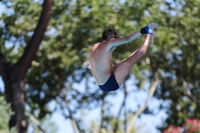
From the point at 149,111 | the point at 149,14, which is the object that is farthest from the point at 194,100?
the point at 149,14

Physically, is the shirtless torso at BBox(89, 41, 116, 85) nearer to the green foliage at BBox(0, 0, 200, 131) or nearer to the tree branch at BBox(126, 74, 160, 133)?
the green foliage at BBox(0, 0, 200, 131)

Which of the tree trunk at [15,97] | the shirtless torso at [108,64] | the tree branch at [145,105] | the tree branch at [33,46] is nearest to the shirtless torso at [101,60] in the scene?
the shirtless torso at [108,64]

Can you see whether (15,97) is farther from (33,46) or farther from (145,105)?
(145,105)

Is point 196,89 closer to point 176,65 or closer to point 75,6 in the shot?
point 176,65

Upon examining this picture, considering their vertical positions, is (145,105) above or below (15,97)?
below

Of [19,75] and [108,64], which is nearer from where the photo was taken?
[108,64]

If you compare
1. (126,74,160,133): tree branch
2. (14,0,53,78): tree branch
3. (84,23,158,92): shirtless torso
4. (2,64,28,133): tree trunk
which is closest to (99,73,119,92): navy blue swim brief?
(84,23,158,92): shirtless torso

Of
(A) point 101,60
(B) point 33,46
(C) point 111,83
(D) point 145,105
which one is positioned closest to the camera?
(A) point 101,60

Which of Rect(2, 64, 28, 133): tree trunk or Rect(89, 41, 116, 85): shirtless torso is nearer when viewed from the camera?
Rect(89, 41, 116, 85): shirtless torso

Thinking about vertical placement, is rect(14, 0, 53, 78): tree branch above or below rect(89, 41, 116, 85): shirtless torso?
below

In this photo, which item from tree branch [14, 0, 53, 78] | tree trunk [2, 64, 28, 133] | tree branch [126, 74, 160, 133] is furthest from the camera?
tree branch [126, 74, 160, 133]

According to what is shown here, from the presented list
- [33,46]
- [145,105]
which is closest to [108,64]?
[33,46]

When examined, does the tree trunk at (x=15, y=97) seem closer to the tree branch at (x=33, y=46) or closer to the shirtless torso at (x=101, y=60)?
the tree branch at (x=33, y=46)

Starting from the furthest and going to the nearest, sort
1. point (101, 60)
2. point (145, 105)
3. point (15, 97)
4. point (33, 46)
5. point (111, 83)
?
point (145, 105) < point (33, 46) < point (15, 97) < point (111, 83) < point (101, 60)
